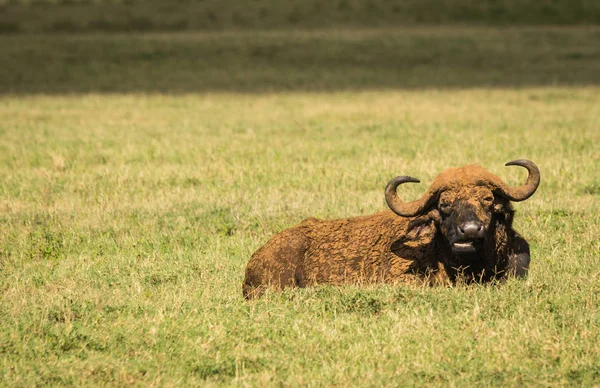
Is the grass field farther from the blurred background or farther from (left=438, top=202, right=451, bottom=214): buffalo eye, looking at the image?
(left=438, top=202, right=451, bottom=214): buffalo eye

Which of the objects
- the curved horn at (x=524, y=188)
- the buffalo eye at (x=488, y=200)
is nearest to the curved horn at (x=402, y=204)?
the buffalo eye at (x=488, y=200)

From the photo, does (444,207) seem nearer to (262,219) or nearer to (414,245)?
(414,245)

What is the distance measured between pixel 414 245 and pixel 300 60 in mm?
26928

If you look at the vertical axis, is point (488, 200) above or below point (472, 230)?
above

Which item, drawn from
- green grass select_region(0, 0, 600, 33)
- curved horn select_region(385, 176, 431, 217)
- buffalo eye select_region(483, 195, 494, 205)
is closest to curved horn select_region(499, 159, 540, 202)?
buffalo eye select_region(483, 195, 494, 205)

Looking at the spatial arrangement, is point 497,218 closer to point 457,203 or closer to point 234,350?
point 457,203

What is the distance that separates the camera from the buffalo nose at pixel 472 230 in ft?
28.0

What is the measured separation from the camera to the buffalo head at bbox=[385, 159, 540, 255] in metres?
8.70

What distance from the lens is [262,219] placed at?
1209 cm

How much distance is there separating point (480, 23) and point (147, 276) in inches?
1498

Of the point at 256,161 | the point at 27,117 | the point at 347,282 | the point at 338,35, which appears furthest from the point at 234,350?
the point at 338,35

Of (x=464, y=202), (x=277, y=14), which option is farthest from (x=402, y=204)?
(x=277, y=14)

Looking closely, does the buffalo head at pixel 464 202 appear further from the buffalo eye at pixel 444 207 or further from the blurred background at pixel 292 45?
the blurred background at pixel 292 45

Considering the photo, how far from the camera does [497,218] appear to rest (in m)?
9.16
